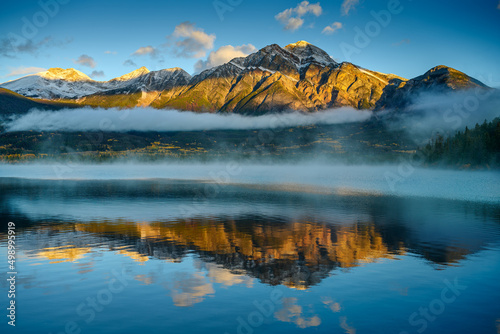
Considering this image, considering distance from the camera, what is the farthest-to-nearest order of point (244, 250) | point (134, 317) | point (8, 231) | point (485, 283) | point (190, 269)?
point (8, 231), point (244, 250), point (190, 269), point (485, 283), point (134, 317)

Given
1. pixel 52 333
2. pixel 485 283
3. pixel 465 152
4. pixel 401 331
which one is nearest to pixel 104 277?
pixel 52 333

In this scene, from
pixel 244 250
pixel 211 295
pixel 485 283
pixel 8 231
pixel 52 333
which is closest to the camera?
pixel 52 333

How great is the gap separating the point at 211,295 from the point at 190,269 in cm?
592

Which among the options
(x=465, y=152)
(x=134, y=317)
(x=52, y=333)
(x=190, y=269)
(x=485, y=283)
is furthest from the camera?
(x=465, y=152)

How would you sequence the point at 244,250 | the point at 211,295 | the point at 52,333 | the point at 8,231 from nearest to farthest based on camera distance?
1. the point at 52,333
2. the point at 211,295
3. the point at 244,250
4. the point at 8,231

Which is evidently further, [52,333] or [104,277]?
[104,277]

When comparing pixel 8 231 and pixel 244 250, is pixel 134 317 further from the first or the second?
pixel 8 231

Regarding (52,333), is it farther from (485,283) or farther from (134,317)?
(485,283)

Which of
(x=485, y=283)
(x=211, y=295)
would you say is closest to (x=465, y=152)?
Answer: (x=485, y=283)

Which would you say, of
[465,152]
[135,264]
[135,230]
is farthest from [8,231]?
[465,152]

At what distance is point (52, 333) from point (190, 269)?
11.5m

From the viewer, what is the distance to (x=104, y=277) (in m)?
26.6

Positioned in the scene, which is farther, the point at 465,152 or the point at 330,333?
the point at 465,152

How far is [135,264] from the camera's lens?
30219 millimetres
